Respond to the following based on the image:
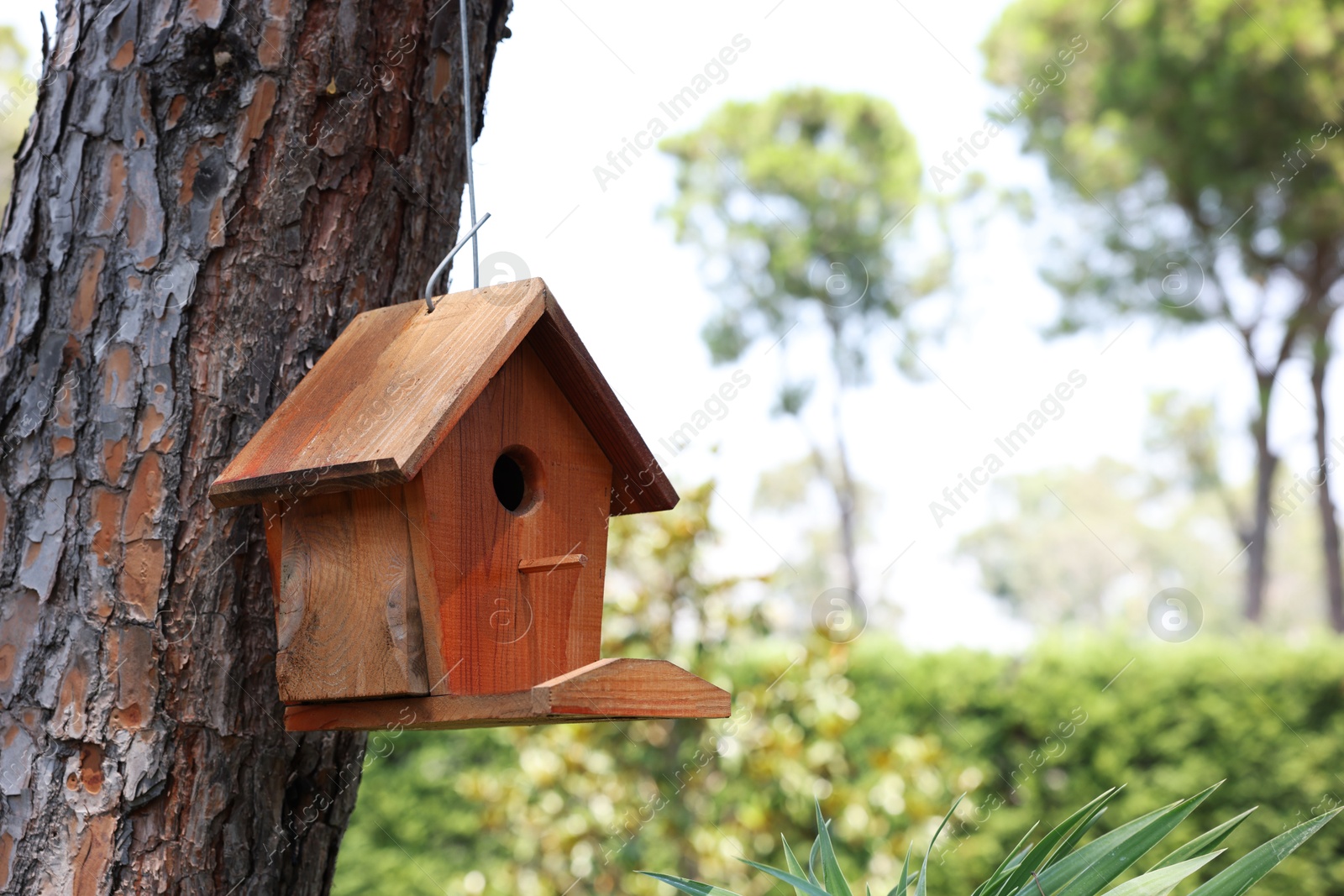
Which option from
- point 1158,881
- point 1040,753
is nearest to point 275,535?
point 1158,881

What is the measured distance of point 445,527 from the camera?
1.24 metres

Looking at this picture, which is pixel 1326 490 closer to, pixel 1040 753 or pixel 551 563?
pixel 1040 753

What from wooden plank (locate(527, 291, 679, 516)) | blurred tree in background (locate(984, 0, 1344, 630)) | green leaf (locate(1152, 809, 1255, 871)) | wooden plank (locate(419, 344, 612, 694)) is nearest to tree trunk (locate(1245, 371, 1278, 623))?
blurred tree in background (locate(984, 0, 1344, 630))

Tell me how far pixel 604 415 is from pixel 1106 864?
0.83m

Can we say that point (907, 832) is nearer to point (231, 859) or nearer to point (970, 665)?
point (970, 665)

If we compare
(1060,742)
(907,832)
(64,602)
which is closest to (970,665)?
(1060,742)

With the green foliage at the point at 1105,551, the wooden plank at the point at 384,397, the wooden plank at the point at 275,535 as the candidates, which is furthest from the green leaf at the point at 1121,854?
the green foliage at the point at 1105,551

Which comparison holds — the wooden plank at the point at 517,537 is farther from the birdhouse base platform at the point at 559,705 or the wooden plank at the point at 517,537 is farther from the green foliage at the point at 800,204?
the green foliage at the point at 800,204

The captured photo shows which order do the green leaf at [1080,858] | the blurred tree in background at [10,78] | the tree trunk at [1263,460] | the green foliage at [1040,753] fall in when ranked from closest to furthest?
the green leaf at [1080,858], the green foliage at [1040,753], the blurred tree in background at [10,78], the tree trunk at [1263,460]

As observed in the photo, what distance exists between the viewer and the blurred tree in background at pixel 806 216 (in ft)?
52.0

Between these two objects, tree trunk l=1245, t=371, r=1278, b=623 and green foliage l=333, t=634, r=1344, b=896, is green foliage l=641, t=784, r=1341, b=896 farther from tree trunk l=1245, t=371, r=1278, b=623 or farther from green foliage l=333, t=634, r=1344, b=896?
tree trunk l=1245, t=371, r=1278, b=623

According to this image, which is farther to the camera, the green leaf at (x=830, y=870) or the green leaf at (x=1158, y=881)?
the green leaf at (x=830, y=870)

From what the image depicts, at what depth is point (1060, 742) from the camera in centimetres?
520

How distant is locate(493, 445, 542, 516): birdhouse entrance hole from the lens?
138cm
